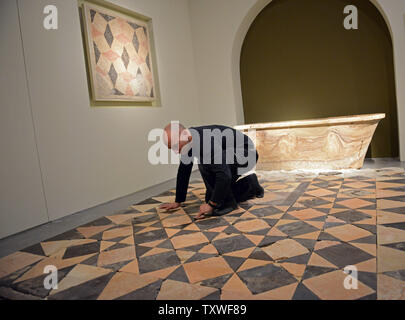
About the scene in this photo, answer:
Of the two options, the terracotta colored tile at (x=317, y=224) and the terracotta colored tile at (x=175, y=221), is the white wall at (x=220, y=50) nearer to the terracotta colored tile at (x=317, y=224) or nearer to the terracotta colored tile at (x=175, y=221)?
the terracotta colored tile at (x=175, y=221)

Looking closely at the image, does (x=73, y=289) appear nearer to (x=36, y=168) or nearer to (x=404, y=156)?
(x=36, y=168)

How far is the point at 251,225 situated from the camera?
235cm

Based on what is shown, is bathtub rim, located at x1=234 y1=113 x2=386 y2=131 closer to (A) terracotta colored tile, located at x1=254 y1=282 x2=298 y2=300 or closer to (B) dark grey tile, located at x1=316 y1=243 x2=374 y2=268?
(B) dark grey tile, located at x1=316 y1=243 x2=374 y2=268

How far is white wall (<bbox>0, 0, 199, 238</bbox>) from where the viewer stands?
2.84m

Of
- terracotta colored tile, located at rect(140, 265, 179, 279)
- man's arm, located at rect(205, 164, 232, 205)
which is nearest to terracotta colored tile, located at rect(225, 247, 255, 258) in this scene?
terracotta colored tile, located at rect(140, 265, 179, 279)

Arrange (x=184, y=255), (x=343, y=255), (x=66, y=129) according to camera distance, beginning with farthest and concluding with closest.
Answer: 1. (x=66, y=129)
2. (x=184, y=255)
3. (x=343, y=255)

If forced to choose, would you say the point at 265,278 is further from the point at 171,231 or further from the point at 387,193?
the point at 387,193

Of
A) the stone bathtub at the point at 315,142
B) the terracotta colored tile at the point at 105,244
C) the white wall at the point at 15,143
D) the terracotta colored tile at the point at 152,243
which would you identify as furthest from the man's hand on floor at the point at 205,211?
the stone bathtub at the point at 315,142

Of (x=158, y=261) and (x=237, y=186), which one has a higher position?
(x=237, y=186)

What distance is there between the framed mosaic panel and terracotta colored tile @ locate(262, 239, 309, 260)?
272 cm

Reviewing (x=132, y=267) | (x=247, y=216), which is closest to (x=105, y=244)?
(x=132, y=267)

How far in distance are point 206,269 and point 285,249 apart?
1.63ft

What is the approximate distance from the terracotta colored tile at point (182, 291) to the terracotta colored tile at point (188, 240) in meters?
0.52

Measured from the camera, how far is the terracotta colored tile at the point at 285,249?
1.76 m
